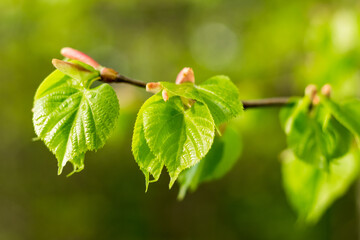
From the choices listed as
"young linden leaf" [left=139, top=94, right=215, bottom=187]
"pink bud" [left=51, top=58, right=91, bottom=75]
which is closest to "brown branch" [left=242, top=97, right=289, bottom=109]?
"young linden leaf" [left=139, top=94, right=215, bottom=187]

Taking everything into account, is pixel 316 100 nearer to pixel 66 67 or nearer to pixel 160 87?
pixel 160 87

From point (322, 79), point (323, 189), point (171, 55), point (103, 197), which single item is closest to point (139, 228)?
point (103, 197)

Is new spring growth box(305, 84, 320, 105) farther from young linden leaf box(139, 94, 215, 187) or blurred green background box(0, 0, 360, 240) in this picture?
blurred green background box(0, 0, 360, 240)

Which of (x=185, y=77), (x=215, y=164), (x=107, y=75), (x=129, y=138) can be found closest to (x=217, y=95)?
(x=185, y=77)

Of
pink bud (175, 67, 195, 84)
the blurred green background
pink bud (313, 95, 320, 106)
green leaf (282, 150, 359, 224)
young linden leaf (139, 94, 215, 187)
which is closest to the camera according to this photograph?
young linden leaf (139, 94, 215, 187)

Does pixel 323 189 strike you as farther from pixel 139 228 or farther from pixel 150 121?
pixel 139 228

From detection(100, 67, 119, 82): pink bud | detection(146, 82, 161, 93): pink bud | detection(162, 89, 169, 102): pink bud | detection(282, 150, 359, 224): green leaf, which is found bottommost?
detection(282, 150, 359, 224): green leaf

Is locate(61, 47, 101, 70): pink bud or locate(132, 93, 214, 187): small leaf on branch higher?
locate(61, 47, 101, 70): pink bud

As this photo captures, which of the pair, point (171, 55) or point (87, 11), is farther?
point (171, 55)
